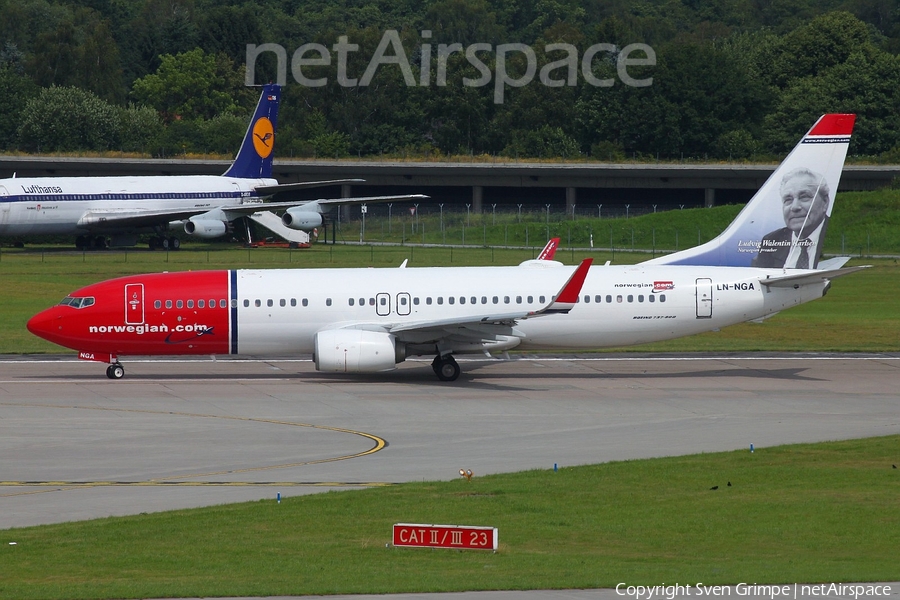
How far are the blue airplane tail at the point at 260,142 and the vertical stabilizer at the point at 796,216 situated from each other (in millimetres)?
58855

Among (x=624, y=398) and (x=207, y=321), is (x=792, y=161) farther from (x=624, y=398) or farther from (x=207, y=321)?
(x=207, y=321)

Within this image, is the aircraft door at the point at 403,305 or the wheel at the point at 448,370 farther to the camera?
the aircraft door at the point at 403,305

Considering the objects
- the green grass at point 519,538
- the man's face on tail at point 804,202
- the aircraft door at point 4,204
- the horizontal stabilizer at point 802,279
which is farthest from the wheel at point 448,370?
the aircraft door at point 4,204

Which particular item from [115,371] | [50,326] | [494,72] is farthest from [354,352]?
[494,72]

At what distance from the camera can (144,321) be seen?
3875 centimetres

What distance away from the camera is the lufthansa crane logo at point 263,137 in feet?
311

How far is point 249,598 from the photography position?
1616 centimetres

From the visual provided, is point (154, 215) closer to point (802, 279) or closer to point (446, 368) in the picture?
point (446, 368)

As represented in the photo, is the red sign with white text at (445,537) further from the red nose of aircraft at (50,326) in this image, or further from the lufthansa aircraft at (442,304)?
the red nose of aircraft at (50,326)

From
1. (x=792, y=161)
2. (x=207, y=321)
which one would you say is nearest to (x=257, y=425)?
(x=207, y=321)

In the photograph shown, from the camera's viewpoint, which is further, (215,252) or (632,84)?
(632,84)

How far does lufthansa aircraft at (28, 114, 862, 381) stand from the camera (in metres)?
38.8

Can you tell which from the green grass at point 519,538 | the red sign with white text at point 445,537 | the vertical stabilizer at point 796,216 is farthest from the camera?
the vertical stabilizer at point 796,216

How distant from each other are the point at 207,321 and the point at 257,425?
808cm
